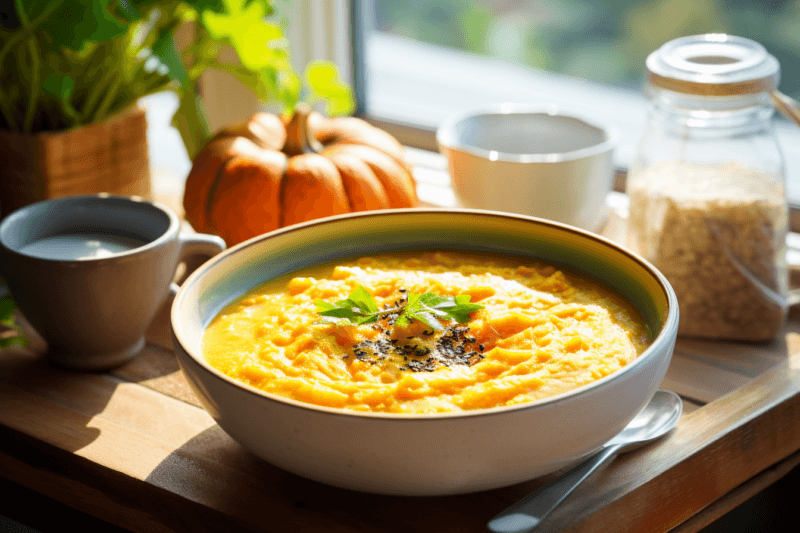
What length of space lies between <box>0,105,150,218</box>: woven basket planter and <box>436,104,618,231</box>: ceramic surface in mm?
549

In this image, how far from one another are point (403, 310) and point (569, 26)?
2.88m

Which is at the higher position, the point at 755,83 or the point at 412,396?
the point at 755,83

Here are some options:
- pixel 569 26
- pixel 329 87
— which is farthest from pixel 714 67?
pixel 569 26

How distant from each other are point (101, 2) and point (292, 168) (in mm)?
365

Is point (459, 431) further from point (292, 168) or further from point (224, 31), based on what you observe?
point (224, 31)

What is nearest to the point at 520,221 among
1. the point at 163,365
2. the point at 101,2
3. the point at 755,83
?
the point at 755,83

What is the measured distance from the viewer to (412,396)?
0.74 m

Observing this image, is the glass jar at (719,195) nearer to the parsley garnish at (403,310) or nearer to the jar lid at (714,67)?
the jar lid at (714,67)

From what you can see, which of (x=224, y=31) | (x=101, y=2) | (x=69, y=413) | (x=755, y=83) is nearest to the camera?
(x=69, y=413)

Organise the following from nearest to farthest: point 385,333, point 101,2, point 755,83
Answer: point 385,333 < point 755,83 < point 101,2

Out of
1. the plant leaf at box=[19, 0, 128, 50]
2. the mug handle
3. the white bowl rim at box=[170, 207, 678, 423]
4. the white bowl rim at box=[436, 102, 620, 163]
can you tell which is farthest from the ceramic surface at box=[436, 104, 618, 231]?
the plant leaf at box=[19, 0, 128, 50]

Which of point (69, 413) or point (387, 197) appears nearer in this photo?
point (69, 413)

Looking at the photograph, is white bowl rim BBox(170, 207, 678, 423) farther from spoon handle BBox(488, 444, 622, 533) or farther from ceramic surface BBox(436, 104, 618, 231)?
ceramic surface BBox(436, 104, 618, 231)

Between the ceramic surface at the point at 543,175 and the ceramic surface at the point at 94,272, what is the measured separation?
1.44 feet
